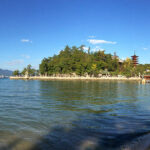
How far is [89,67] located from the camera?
81.4m

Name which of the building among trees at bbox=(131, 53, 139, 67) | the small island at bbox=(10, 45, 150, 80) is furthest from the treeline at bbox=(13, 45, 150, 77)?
the building among trees at bbox=(131, 53, 139, 67)

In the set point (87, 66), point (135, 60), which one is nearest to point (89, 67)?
point (87, 66)

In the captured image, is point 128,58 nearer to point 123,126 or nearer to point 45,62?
point 45,62

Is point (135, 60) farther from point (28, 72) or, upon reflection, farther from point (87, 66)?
point (28, 72)

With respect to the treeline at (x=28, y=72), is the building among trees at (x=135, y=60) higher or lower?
higher

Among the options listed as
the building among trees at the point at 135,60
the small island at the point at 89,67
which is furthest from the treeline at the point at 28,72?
the building among trees at the point at 135,60

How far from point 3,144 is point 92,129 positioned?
128 inches

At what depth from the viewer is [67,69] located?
83.9 meters

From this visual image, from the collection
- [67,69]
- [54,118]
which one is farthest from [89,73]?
[54,118]

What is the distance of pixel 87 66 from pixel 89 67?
128 centimetres

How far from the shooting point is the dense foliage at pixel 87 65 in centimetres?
8206

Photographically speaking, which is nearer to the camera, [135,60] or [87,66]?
[87,66]

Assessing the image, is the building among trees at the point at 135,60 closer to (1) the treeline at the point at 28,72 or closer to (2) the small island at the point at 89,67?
(2) the small island at the point at 89,67

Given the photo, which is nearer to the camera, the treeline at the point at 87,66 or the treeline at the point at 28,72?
the treeline at the point at 87,66
